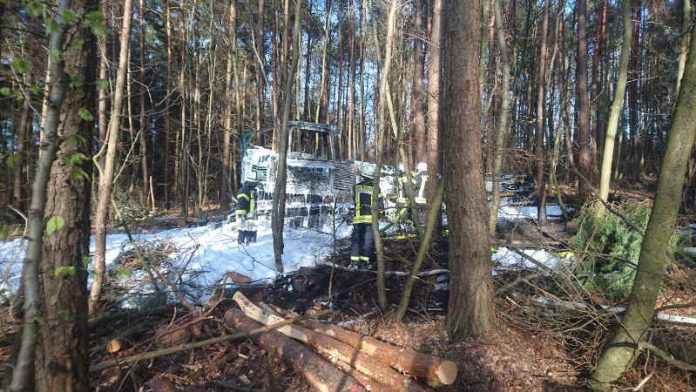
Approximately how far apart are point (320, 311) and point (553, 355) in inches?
111

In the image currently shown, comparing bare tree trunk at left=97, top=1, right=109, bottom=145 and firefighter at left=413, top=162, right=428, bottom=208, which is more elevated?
bare tree trunk at left=97, top=1, right=109, bottom=145

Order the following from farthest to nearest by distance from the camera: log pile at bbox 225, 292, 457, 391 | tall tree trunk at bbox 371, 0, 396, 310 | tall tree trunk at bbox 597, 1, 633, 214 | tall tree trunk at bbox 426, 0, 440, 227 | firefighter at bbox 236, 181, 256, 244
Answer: firefighter at bbox 236, 181, 256, 244, tall tree trunk at bbox 426, 0, 440, 227, tall tree trunk at bbox 597, 1, 633, 214, tall tree trunk at bbox 371, 0, 396, 310, log pile at bbox 225, 292, 457, 391

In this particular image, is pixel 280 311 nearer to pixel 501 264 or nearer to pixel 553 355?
pixel 553 355

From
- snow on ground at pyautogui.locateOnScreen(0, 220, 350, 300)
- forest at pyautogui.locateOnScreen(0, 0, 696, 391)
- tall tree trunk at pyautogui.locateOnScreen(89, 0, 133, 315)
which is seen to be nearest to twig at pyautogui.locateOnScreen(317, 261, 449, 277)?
forest at pyautogui.locateOnScreen(0, 0, 696, 391)

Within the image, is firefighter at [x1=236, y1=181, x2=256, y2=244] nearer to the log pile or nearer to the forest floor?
the forest floor

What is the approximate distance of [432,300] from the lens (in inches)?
222

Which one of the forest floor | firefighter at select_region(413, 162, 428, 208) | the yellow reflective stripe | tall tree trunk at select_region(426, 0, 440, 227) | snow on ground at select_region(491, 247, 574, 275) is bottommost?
the forest floor

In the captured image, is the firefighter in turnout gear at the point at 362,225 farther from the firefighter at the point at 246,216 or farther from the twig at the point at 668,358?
the twig at the point at 668,358

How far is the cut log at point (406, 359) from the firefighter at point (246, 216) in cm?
522

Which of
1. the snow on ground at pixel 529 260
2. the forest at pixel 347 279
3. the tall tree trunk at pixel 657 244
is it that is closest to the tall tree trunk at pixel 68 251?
the forest at pixel 347 279

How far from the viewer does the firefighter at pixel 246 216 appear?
891 centimetres

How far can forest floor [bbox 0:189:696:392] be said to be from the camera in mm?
3615

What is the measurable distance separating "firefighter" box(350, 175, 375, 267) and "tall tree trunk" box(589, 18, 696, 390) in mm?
4076

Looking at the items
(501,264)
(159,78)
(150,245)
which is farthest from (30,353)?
(159,78)
